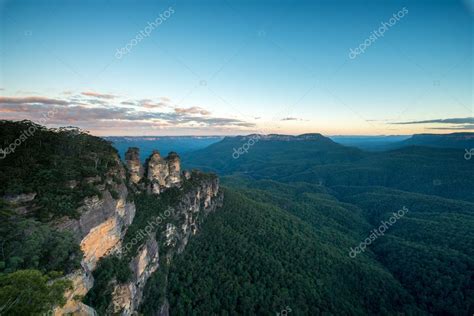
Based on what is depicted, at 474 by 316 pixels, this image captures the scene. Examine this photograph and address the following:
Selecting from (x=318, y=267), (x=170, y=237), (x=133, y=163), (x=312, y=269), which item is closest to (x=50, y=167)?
(x=133, y=163)

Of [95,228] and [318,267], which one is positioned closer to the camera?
[95,228]

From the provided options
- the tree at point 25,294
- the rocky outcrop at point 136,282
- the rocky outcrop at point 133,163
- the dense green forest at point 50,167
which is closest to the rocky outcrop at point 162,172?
the rocky outcrop at point 133,163

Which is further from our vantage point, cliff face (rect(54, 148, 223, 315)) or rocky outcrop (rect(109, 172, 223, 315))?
rocky outcrop (rect(109, 172, 223, 315))

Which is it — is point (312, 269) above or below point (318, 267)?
above

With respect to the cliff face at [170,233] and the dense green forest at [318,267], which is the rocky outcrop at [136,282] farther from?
the dense green forest at [318,267]

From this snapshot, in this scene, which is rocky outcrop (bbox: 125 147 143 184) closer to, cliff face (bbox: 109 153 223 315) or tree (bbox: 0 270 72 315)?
cliff face (bbox: 109 153 223 315)

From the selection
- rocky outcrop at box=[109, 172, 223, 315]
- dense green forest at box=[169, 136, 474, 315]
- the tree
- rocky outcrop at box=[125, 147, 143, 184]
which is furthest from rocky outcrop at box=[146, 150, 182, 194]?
the tree

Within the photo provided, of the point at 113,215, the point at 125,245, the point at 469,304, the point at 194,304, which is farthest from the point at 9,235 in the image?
the point at 469,304

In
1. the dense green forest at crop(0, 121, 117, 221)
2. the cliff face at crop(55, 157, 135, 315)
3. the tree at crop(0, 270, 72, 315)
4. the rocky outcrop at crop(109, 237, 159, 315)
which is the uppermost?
the dense green forest at crop(0, 121, 117, 221)

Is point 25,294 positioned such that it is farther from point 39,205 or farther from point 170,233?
point 170,233
